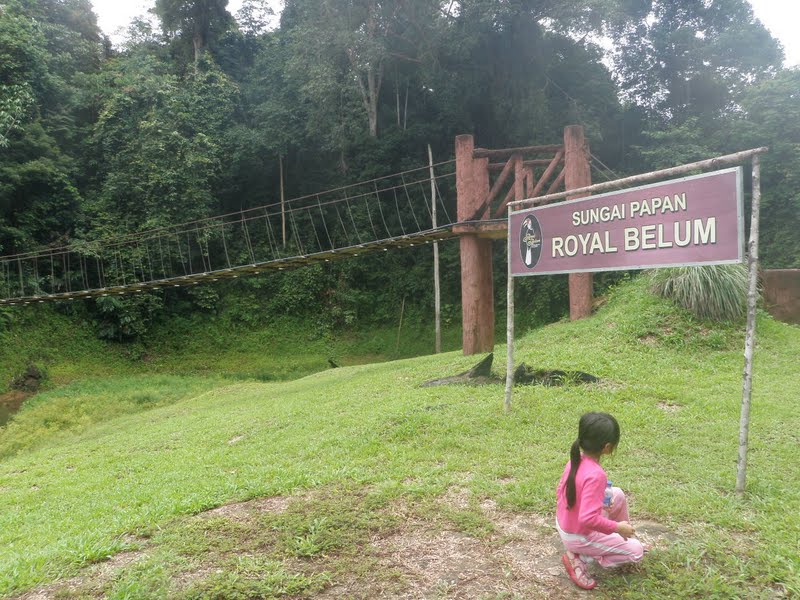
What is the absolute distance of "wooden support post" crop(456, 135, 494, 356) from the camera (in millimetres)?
7582

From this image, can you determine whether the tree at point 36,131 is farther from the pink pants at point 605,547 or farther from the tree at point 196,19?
the pink pants at point 605,547

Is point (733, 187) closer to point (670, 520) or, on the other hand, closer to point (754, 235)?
point (754, 235)

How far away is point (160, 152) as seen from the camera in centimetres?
1480

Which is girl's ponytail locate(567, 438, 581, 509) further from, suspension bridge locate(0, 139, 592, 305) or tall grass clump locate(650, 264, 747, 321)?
suspension bridge locate(0, 139, 592, 305)

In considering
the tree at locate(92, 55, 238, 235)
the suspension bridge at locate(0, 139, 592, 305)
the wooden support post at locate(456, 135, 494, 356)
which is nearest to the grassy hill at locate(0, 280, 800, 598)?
the wooden support post at locate(456, 135, 494, 356)

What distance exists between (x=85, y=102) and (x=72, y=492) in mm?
15275

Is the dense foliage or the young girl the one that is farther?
the dense foliage

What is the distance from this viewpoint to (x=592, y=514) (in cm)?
209

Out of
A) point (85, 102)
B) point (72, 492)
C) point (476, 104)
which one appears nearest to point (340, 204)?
point (476, 104)

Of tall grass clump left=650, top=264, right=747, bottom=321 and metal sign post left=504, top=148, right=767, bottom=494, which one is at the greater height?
metal sign post left=504, top=148, right=767, bottom=494

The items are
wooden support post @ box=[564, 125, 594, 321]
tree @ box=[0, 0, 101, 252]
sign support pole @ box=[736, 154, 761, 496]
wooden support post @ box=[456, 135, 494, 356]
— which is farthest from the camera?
tree @ box=[0, 0, 101, 252]

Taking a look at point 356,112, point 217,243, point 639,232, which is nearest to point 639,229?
point 639,232

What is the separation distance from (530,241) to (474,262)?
3.73m

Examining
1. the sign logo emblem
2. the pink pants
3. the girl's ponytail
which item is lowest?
the pink pants
